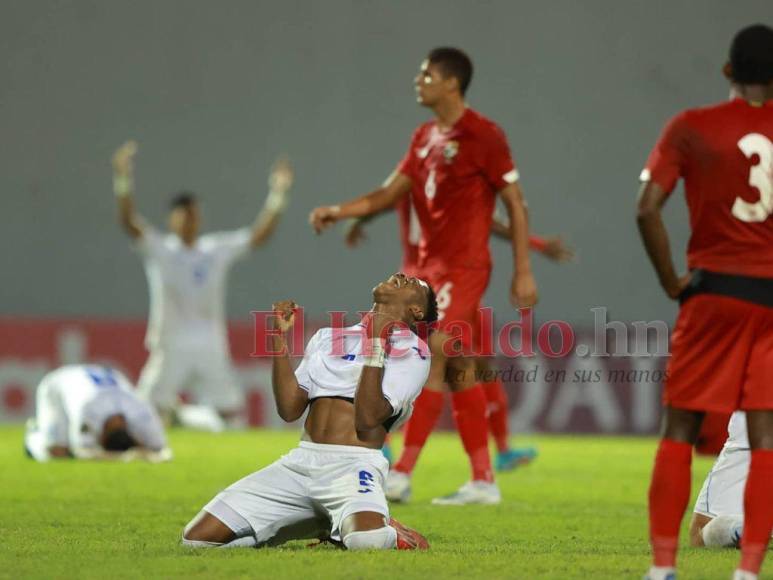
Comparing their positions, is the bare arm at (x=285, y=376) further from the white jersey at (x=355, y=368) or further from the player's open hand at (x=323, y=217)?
the player's open hand at (x=323, y=217)

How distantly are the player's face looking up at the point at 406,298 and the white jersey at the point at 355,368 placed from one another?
0.34 ft

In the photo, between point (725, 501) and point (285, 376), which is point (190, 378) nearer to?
point (285, 376)

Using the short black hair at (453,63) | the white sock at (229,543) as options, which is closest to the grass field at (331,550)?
the white sock at (229,543)

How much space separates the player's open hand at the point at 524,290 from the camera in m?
8.05

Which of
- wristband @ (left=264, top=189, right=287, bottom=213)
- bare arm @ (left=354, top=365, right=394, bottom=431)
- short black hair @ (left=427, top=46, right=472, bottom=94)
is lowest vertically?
bare arm @ (left=354, top=365, right=394, bottom=431)

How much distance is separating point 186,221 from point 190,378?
1651 millimetres

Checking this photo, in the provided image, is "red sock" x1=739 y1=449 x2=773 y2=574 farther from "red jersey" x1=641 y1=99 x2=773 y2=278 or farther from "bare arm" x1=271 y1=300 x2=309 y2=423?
"bare arm" x1=271 y1=300 x2=309 y2=423

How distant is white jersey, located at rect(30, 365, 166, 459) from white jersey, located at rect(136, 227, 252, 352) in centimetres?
370

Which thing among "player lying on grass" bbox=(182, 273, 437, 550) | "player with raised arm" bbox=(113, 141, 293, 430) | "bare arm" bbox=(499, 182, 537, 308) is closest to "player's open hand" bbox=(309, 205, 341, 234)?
"bare arm" bbox=(499, 182, 537, 308)

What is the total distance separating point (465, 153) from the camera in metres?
8.69

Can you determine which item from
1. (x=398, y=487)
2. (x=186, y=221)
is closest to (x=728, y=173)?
(x=398, y=487)

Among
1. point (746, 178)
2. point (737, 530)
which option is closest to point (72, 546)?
point (737, 530)

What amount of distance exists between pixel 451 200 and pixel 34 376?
898cm

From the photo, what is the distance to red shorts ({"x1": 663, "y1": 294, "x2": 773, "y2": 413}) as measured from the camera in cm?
494
